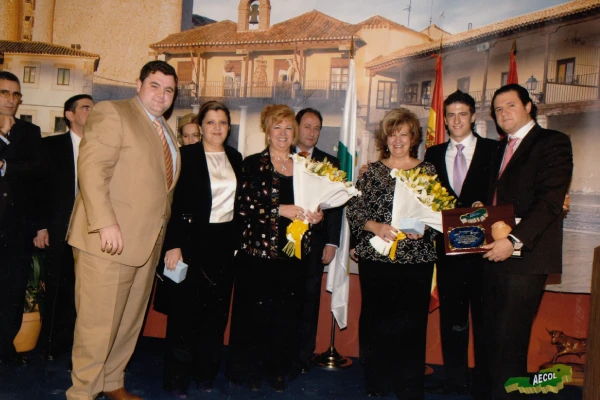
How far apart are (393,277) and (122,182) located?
1.63 m

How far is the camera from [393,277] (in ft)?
9.81

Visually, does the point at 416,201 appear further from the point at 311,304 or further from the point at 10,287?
the point at 10,287

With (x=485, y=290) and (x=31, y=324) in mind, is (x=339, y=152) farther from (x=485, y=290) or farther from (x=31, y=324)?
(x=31, y=324)

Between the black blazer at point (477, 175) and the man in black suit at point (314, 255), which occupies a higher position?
the black blazer at point (477, 175)

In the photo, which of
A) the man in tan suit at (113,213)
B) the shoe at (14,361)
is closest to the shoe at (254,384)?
the man in tan suit at (113,213)

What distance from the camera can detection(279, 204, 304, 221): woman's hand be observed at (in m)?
2.95

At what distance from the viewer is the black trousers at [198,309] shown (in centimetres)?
297

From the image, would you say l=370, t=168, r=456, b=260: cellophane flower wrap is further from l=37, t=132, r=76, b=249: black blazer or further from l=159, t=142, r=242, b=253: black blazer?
l=37, t=132, r=76, b=249: black blazer

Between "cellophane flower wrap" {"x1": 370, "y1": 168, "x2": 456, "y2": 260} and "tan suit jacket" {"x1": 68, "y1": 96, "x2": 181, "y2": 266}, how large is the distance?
4.20 ft

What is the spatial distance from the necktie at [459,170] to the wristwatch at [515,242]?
2.03 ft

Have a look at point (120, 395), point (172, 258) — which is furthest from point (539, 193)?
point (120, 395)

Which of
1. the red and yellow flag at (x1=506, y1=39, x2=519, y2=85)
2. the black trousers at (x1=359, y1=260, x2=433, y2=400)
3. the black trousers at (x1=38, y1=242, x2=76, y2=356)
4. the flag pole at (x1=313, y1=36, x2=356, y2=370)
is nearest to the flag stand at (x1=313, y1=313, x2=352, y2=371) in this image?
the flag pole at (x1=313, y1=36, x2=356, y2=370)

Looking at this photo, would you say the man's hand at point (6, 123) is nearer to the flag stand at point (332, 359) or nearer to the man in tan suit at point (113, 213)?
the man in tan suit at point (113, 213)

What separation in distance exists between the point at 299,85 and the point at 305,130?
0.94 m
